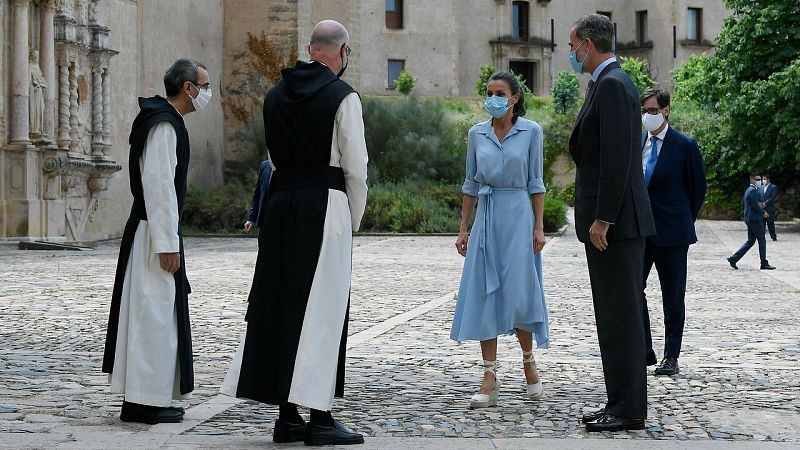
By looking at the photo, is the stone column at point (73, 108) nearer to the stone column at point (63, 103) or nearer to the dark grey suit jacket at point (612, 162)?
the stone column at point (63, 103)

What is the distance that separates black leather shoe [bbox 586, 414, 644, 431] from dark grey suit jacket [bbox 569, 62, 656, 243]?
2.95 feet

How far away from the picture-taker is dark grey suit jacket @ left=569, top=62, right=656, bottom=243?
6562mm

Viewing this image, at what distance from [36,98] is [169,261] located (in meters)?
19.6

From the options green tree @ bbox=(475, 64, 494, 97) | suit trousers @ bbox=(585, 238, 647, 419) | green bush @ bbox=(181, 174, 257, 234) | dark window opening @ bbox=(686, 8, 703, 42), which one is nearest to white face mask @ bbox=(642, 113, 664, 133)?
suit trousers @ bbox=(585, 238, 647, 419)

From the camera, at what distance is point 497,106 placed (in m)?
7.68

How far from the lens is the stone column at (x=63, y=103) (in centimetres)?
2658

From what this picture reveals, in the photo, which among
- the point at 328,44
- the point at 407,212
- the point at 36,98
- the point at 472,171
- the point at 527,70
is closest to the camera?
the point at 328,44

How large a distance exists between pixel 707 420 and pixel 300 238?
92.2 inches

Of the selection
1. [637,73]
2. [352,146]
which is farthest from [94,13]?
[637,73]

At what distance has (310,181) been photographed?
6.25 metres

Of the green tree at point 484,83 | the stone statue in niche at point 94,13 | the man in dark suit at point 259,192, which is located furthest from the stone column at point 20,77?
the green tree at point 484,83

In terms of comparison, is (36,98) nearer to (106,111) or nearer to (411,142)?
(106,111)

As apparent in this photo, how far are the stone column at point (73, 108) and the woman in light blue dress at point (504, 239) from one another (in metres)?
20.4

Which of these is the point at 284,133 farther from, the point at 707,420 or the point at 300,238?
the point at 707,420
